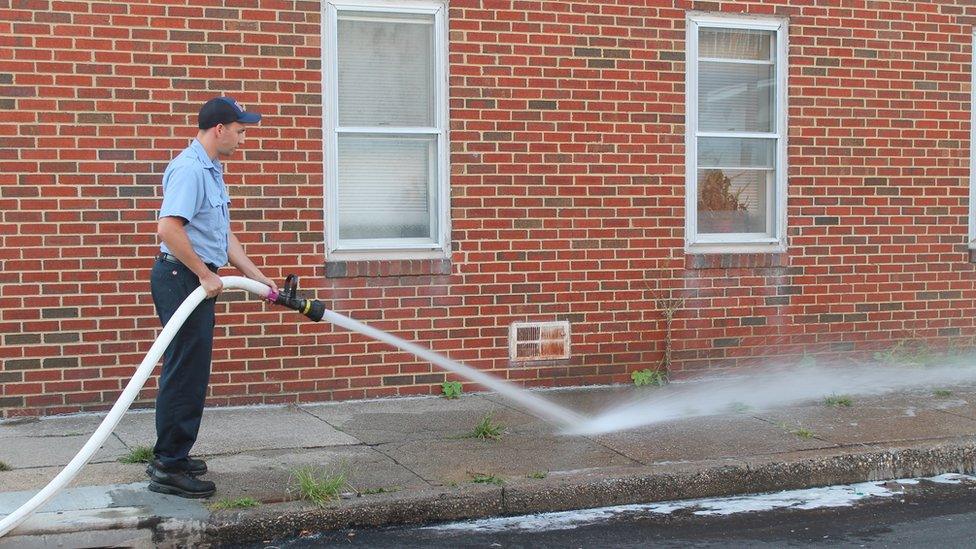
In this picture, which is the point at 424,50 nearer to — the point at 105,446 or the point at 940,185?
the point at 105,446

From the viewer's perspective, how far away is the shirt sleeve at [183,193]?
5336 millimetres

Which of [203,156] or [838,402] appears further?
[838,402]

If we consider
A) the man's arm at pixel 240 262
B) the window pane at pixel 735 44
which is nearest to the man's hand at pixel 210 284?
the man's arm at pixel 240 262

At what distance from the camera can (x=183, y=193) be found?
17.5 feet

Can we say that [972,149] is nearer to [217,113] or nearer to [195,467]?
[217,113]

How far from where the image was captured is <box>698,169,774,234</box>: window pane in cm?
914

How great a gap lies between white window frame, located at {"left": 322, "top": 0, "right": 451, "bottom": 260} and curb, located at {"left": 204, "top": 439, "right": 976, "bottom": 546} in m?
2.79

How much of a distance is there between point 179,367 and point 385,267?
2.77m

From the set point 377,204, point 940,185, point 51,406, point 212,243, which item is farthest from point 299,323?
point 940,185

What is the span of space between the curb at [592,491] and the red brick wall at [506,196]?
2.55 meters

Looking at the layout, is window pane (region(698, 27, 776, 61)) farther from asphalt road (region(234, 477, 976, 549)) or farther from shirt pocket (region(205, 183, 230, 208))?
shirt pocket (region(205, 183, 230, 208))

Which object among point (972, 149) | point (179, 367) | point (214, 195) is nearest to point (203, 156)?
point (214, 195)

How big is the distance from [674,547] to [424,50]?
14.7 feet

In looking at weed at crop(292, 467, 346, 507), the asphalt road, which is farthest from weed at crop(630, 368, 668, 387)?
weed at crop(292, 467, 346, 507)
